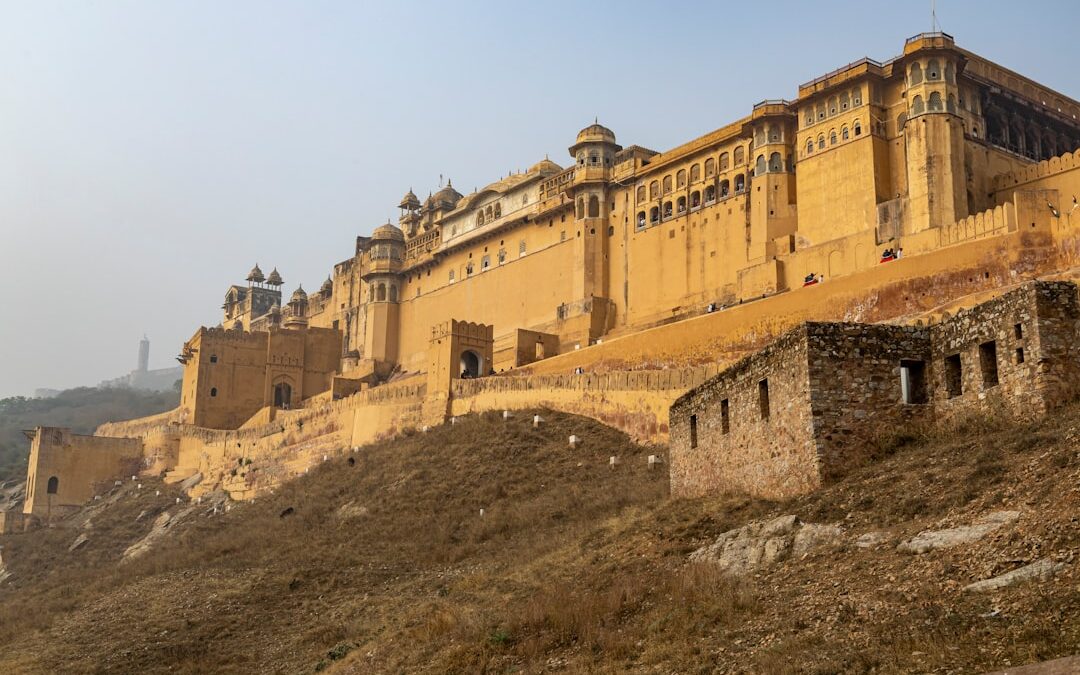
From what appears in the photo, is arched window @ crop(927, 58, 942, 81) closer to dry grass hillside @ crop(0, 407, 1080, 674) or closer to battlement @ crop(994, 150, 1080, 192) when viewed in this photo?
battlement @ crop(994, 150, 1080, 192)

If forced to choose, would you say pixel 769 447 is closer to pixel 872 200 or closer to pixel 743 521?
pixel 743 521

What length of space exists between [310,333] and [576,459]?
121 ft

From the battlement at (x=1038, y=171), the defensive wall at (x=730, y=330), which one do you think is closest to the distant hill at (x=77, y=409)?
the defensive wall at (x=730, y=330)

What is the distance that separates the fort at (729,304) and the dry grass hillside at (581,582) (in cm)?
80

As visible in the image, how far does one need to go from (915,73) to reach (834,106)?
3241 mm

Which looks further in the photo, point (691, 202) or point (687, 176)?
point (687, 176)

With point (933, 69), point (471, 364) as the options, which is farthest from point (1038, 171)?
point (471, 364)

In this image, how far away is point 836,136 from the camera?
39.9m

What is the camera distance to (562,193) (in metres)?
53.5

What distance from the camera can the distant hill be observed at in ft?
352

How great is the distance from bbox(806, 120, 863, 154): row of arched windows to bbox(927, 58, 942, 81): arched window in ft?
8.61

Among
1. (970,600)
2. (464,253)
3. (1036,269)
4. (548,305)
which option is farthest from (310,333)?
(970,600)

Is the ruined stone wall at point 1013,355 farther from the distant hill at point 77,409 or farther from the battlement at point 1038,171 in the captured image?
the distant hill at point 77,409

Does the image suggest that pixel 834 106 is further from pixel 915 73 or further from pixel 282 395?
pixel 282 395
